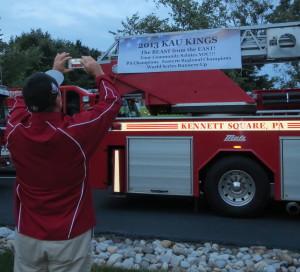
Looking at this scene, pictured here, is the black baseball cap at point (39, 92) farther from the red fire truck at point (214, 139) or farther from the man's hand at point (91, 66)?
the red fire truck at point (214, 139)

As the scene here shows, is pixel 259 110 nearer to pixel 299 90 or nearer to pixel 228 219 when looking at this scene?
pixel 299 90

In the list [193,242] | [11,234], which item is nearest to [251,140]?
[193,242]

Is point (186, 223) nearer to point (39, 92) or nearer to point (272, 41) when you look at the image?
point (272, 41)

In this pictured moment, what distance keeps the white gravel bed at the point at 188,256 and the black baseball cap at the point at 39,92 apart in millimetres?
2797

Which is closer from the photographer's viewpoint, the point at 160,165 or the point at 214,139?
the point at 214,139

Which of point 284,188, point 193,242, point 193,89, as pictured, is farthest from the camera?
point 193,89

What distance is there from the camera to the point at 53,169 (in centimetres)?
234

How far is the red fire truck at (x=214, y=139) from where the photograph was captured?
7.06 metres

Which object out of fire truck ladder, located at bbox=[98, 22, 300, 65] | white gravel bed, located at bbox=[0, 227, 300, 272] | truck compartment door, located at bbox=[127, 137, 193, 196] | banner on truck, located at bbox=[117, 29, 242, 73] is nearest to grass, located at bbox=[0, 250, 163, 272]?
white gravel bed, located at bbox=[0, 227, 300, 272]

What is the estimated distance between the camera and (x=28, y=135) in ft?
7.73

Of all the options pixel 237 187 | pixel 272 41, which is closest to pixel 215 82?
pixel 272 41

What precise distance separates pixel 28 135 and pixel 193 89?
5.35 m

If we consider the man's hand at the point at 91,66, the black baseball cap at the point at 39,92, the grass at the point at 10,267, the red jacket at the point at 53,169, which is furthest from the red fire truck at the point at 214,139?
the black baseball cap at the point at 39,92

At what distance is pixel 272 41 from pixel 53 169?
19.7 feet
